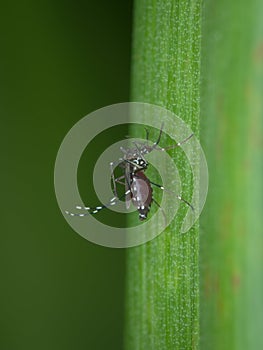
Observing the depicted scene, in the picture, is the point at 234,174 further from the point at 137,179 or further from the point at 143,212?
the point at 137,179

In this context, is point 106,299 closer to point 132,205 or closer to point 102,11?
point 132,205

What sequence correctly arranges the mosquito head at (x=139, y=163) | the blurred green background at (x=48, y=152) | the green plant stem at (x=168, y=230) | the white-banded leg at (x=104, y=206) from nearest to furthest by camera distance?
the green plant stem at (x=168, y=230) → the mosquito head at (x=139, y=163) → the white-banded leg at (x=104, y=206) → the blurred green background at (x=48, y=152)

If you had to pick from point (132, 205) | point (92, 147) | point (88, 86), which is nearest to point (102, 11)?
point (88, 86)

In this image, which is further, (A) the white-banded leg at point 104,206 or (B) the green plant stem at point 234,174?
(A) the white-banded leg at point 104,206

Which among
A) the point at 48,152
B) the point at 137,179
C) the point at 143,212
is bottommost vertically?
the point at 143,212

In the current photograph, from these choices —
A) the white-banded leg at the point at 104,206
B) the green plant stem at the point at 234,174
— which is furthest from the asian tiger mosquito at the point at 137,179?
the green plant stem at the point at 234,174

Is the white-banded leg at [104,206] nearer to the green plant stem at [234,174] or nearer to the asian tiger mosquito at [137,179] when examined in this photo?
the asian tiger mosquito at [137,179]

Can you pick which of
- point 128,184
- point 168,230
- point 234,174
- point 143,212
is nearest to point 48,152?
point 128,184
